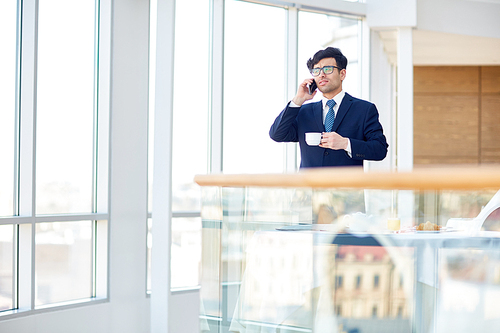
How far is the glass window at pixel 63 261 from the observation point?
3.40 m

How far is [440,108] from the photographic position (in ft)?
27.1

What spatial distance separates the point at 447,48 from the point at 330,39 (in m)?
2.34

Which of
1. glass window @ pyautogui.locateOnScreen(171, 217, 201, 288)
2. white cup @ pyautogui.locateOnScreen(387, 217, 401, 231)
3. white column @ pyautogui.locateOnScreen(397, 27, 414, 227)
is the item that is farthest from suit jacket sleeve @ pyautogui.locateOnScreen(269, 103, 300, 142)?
white column @ pyautogui.locateOnScreen(397, 27, 414, 227)

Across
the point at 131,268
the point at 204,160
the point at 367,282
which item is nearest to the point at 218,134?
the point at 204,160

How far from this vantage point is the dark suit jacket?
7.80 feet

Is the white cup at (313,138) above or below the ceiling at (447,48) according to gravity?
below

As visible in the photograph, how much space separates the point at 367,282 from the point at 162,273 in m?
2.02

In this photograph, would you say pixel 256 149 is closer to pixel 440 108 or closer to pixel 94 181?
pixel 94 181

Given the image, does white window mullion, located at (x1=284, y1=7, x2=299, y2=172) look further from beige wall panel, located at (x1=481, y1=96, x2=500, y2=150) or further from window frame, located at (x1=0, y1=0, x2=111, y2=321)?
beige wall panel, located at (x1=481, y1=96, x2=500, y2=150)

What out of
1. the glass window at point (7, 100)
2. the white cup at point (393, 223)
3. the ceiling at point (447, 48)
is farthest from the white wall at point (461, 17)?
the white cup at point (393, 223)

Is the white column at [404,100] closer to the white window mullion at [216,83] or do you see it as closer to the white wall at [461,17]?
the white wall at [461,17]

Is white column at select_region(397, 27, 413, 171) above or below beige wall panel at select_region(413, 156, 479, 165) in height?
above

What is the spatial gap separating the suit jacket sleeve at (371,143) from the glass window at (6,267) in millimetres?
2283

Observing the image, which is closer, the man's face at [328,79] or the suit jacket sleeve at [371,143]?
the suit jacket sleeve at [371,143]
